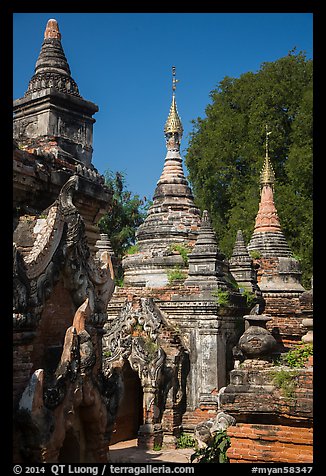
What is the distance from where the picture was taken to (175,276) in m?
16.9

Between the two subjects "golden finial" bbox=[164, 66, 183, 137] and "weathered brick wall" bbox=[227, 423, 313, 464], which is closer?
"weathered brick wall" bbox=[227, 423, 313, 464]

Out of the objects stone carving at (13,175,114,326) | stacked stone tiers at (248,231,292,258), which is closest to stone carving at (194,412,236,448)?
stone carving at (13,175,114,326)

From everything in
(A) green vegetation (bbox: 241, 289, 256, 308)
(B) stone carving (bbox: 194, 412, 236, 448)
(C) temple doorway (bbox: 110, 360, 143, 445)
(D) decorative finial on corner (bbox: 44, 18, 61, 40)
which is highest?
(D) decorative finial on corner (bbox: 44, 18, 61, 40)

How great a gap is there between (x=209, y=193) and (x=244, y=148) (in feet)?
10.1

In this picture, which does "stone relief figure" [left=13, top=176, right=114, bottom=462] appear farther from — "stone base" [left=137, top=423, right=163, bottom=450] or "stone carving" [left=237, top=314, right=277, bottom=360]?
"stone base" [left=137, top=423, right=163, bottom=450]


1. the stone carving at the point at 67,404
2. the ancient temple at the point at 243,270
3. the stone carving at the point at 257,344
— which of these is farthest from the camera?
the ancient temple at the point at 243,270

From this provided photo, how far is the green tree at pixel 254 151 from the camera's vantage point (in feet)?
86.0

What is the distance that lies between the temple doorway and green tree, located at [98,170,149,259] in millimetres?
17853

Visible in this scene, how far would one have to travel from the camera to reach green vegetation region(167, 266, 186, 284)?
55.2ft

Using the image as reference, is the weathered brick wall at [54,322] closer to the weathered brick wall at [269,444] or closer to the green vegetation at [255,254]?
the weathered brick wall at [269,444]

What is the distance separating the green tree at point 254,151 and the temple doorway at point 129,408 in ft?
38.1

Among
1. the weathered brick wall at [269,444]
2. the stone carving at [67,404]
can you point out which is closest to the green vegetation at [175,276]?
the weathered brick wall at [269,444]
